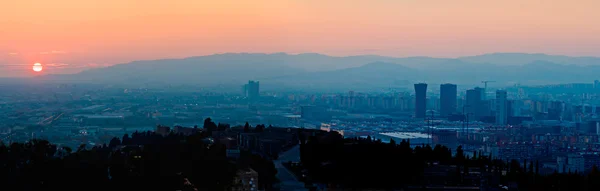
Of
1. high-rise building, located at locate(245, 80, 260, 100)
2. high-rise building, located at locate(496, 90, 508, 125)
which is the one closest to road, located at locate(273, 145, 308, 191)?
high-rise building, located at locate(496, 90, 508, 125)

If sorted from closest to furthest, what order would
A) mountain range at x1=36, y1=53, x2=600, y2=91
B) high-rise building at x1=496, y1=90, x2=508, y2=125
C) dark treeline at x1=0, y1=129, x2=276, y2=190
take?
dark treeline at x1=0, y1=129, x2=276, y2=190 < high-rise building at x1=496, y1=90, x2=508, y2=125 < mountain range at x1=36, y1=53, x2=600, y2=91

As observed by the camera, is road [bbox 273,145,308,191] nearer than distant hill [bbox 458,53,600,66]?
Yes

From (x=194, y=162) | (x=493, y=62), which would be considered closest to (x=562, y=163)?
(x=194, y=162)

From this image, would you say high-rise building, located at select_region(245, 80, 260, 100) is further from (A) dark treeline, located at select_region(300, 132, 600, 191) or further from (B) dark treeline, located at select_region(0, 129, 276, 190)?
(B) dark treeline, located at select_region(0, 129, 276, 190)

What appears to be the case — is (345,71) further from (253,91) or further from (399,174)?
(399,174)

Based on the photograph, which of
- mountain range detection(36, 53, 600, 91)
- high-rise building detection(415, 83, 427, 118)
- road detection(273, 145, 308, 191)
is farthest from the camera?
mountain range detection(36, 53, 600, 91)

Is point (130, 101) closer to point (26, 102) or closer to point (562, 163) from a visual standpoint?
point (26, 102)

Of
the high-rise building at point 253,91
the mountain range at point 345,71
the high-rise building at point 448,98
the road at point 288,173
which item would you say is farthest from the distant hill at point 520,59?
the road at point 288,173
